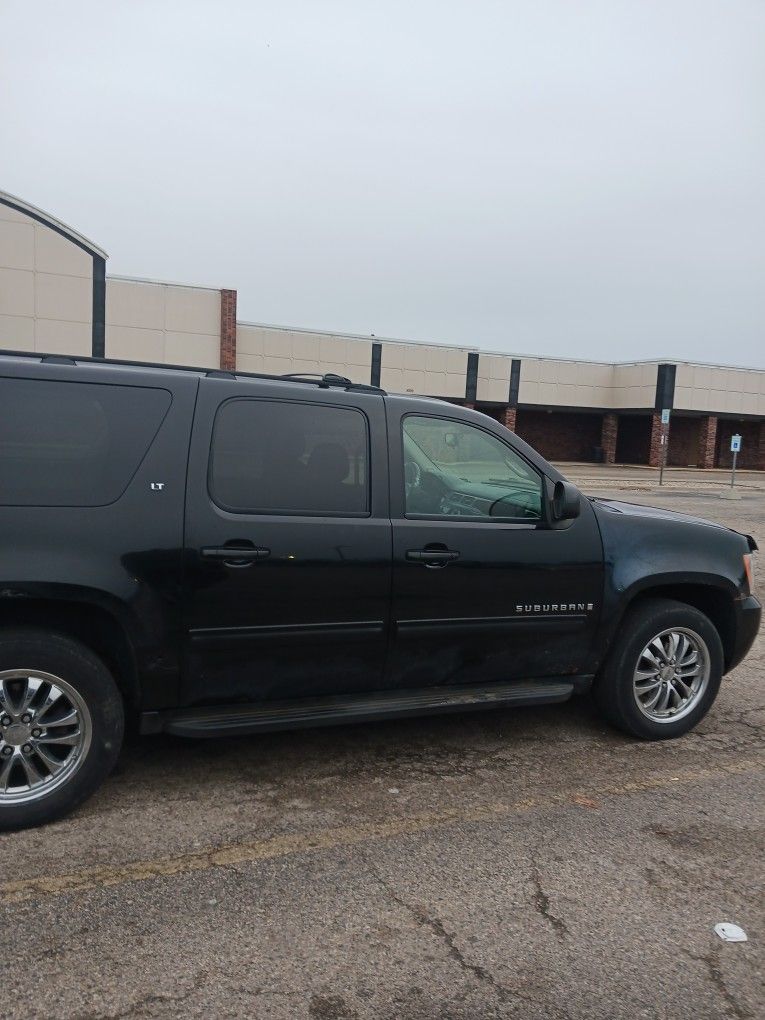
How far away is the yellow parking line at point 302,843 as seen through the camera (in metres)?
3.13

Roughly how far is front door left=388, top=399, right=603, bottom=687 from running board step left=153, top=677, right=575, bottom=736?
0.23 ft

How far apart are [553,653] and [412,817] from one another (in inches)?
50.2

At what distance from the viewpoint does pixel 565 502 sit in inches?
175

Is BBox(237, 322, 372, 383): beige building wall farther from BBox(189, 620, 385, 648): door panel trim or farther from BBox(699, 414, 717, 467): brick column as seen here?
BBox(189, 620, 385, 648): door panel trim

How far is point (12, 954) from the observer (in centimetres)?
270

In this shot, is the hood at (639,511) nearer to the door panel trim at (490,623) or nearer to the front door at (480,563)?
the front door at (480,563)

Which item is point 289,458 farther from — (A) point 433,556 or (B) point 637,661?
(B) point 637,661

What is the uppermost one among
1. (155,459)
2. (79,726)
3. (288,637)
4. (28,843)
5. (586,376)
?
(586,376)

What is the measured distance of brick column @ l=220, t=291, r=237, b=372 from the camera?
30.8 m

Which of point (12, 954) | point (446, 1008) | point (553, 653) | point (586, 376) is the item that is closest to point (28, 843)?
point (12, 954)

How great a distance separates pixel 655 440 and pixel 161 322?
24538 millimetres

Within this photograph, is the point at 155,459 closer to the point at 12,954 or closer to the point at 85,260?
the point at 12,954

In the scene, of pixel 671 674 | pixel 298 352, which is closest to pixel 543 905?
pixel 671 674

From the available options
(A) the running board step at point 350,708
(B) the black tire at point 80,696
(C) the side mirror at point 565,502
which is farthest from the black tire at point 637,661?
(B) the black tire at point 80,696
